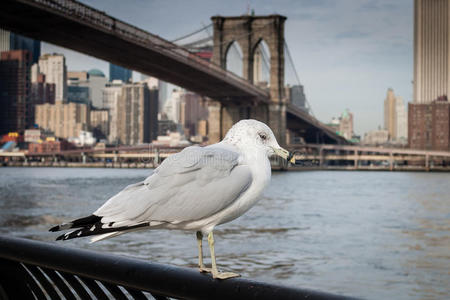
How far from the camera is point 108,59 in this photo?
43.6 m

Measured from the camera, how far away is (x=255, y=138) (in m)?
1.35

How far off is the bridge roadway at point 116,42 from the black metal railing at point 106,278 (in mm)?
33275

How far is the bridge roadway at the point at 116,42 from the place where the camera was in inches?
1390

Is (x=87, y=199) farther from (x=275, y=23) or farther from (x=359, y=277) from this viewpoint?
(x=275, y=23)

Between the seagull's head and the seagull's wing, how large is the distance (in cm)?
3

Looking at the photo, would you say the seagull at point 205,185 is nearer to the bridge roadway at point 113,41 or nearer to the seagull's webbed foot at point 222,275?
the seagull's webbed foot at point 222,275

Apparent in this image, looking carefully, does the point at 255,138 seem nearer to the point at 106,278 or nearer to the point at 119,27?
the point at 106,278

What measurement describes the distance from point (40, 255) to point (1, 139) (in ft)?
420

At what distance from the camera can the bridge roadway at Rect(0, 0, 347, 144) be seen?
3531 cm

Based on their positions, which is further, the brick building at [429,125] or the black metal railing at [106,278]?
the brick building at [429,125]

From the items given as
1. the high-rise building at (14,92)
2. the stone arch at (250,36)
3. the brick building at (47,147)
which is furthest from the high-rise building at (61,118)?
the stone arch at (250,36)

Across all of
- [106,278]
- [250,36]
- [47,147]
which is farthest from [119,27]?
[47,147]

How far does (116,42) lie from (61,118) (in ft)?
463

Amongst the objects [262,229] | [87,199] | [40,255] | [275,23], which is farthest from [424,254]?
[275,23]
